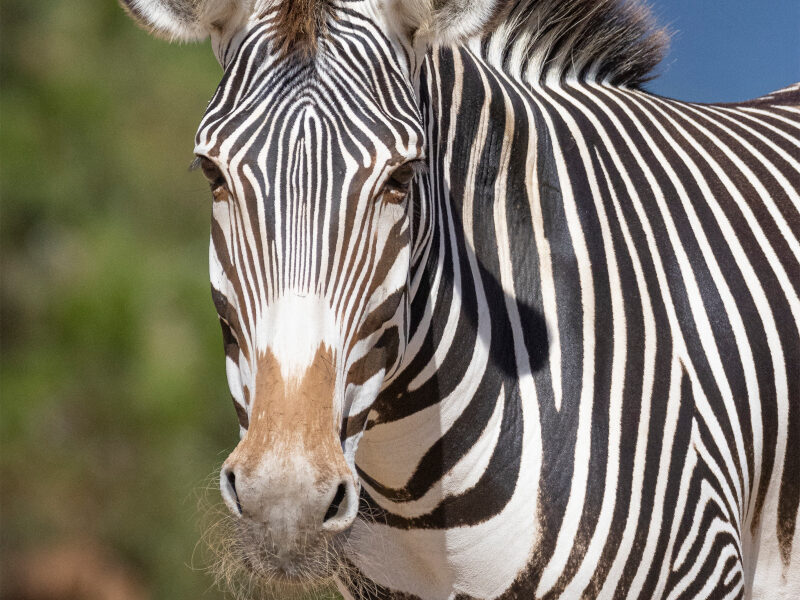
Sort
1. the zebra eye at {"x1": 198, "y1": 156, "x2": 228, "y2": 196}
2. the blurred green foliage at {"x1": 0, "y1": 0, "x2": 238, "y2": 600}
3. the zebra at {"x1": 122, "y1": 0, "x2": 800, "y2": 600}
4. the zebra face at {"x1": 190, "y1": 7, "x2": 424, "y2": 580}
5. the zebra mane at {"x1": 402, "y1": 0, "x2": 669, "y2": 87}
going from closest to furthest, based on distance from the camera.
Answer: the zebra face at {"x1": 190, "y1": 7, "x2": 424, "y2": 580} → the zebra at {"x1": 122, "y1": 0, "x2": 800, "y2": 600} → the zebra eye at {"x1": 198, "y1": 156, "x2": 228, "y2": 196} → the zebra mane at {"x1": 402, "y1": 0, "x2": 669, "y2": 87} → the blurred green foliage at {"x1": 0, "y1": 0, "x2": 238, "y2": 600}

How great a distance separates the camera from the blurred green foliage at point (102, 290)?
11.6 ft

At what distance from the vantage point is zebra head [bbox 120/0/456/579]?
5.70 feet

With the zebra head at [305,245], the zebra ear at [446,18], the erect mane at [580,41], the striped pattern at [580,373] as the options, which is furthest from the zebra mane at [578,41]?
the zebra head at [305,245]

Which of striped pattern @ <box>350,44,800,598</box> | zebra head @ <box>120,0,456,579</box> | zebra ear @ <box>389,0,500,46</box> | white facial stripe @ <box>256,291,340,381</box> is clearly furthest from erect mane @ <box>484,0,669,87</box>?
white facial stripe @ <box>256,291,340,381</box>

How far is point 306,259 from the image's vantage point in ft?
6.10

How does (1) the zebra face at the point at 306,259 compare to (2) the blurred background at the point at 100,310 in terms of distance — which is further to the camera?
(2) the blurred background at the point at 100,310

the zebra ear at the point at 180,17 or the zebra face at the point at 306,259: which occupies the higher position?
the zebra ear at the point at 180,17

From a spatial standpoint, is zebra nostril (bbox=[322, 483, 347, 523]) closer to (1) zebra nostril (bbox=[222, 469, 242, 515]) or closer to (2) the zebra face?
(2) the zebra face

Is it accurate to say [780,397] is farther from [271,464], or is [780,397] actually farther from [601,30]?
[271,464]

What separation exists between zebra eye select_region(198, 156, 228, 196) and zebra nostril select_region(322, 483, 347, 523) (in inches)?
30.3

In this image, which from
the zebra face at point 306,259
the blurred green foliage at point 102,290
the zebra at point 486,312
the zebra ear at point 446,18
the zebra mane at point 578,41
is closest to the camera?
the zebra face at point 306,259

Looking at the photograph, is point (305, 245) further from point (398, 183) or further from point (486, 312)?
point (486, 312)

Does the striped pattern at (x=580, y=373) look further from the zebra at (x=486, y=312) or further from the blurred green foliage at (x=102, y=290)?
the blurred green foliage at (x=102, y=290)

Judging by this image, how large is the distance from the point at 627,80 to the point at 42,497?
313 centimetres
